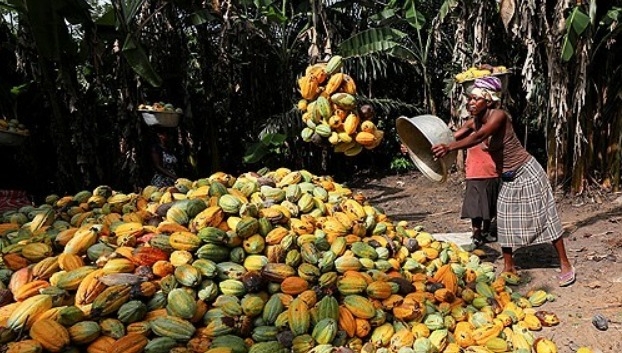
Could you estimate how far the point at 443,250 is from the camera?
3.12m

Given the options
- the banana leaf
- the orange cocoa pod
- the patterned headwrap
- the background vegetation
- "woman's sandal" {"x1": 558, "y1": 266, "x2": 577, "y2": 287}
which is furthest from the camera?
the background vegetation

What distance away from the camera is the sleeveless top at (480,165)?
4359 millimetres

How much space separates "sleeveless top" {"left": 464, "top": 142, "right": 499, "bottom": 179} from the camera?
14.3 ft

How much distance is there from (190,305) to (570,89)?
532 cm

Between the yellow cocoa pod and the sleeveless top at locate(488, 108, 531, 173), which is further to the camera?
the sleeveless top at locate(488, 108, 531, 173)

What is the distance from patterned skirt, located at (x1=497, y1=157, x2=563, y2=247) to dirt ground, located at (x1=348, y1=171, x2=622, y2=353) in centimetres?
35

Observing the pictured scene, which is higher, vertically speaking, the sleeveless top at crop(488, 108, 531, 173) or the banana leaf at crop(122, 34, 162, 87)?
the banana leaf at crop(122, 34, 162, 87)

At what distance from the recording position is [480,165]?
14.4 ft

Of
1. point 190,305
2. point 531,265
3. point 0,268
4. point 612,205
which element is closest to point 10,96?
point 0,268

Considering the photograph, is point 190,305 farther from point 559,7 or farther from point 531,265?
point 559,7

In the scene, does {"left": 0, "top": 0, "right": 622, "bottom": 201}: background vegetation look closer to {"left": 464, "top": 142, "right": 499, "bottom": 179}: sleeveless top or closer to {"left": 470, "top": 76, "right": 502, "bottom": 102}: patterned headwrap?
{"left": 470, "top": 76, "right": 502, "bottom": 102}: patterned headwrap

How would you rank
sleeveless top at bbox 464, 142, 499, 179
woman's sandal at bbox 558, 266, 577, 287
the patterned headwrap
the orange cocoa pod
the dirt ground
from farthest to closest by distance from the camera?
sleeveless top at bbox 464, 142, 499, 179 → woman's sandal at bbox 558, 266, 577, 287 → the patterned headwrap → the dirt ground → the orange cocoa pod

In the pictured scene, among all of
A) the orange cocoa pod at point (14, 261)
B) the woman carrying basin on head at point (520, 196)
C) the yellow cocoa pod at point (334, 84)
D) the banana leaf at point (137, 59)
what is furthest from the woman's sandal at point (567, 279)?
the banana leaf at point (137, 59)

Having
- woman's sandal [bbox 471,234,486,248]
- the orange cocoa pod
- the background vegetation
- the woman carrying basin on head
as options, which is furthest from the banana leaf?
woman's sandal [bbox 471,234,486,248]
